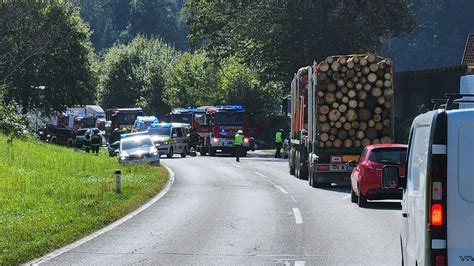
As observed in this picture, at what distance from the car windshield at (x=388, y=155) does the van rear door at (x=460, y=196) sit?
15.7m

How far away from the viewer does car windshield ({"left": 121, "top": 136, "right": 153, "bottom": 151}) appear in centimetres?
4581

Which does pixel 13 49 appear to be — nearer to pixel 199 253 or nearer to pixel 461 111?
pixel 199 253

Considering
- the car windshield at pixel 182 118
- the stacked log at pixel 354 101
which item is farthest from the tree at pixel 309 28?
the stacked log at pixel 354 101

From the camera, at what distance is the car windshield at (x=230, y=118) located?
6169 cm

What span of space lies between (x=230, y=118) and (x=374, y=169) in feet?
125

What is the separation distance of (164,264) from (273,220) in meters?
6.78

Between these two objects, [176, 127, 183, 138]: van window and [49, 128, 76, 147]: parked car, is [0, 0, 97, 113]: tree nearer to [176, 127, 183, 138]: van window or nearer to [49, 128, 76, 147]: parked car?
[49, 128, 76, 147]: parked car

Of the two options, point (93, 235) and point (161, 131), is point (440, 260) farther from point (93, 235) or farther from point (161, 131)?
point (161, 131)

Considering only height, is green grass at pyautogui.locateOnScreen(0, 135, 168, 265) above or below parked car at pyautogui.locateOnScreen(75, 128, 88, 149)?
below

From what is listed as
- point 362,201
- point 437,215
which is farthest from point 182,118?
point 437,215

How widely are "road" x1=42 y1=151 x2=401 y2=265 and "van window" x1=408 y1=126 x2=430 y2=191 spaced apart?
4262 millimetres

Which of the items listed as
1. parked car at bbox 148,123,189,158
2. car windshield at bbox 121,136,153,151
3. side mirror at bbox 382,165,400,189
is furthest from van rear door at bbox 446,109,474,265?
parked car at bbox 148,123,189,158

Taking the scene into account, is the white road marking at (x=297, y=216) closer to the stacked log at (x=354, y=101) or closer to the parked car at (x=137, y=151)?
the stacked log at (x=354, y=101)

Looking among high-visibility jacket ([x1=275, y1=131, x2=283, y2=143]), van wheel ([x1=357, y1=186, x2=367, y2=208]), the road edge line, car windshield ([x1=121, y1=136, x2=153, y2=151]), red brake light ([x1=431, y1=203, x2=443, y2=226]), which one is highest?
high-visibility jacket ([x1=275, y1=131, x2=283, y2=143])
